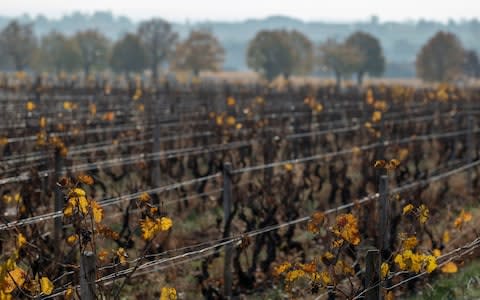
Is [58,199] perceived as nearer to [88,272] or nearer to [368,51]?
[88,272]

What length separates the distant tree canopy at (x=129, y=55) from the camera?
67.9 meters

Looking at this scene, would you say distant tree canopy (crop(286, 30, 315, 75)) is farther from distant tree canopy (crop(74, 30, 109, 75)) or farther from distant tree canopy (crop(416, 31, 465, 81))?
distant tree canopy (crop(74, 30, 109, 75))

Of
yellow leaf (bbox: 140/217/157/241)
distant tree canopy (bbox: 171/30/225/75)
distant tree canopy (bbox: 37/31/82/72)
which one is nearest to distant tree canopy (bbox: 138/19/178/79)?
distant tree canopy (bbox: 171/30/225/75)

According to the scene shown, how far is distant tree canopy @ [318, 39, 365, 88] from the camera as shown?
216 ft

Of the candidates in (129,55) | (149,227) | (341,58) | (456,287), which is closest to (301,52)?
(341,58)

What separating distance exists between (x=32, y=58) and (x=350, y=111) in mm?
53393

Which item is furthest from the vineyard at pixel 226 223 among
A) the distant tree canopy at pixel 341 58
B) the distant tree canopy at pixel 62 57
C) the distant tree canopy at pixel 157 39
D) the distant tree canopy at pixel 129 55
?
the distant tree canopy at pixel 157 39

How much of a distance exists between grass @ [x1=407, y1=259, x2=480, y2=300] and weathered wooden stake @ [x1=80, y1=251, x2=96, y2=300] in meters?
3.37

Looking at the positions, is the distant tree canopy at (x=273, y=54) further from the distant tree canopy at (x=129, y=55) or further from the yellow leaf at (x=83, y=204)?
the yellow leaf at (x=83, y=204)

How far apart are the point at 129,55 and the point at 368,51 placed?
2332 centimetres

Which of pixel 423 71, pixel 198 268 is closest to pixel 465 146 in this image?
pixel 198 268

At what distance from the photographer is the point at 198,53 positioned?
2621 inches

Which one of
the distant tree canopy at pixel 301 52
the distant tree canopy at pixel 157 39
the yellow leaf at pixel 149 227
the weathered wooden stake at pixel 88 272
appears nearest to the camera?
the weathered wooden stake at pixel 88 272

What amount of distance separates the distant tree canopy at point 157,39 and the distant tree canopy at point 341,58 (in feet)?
53.0
